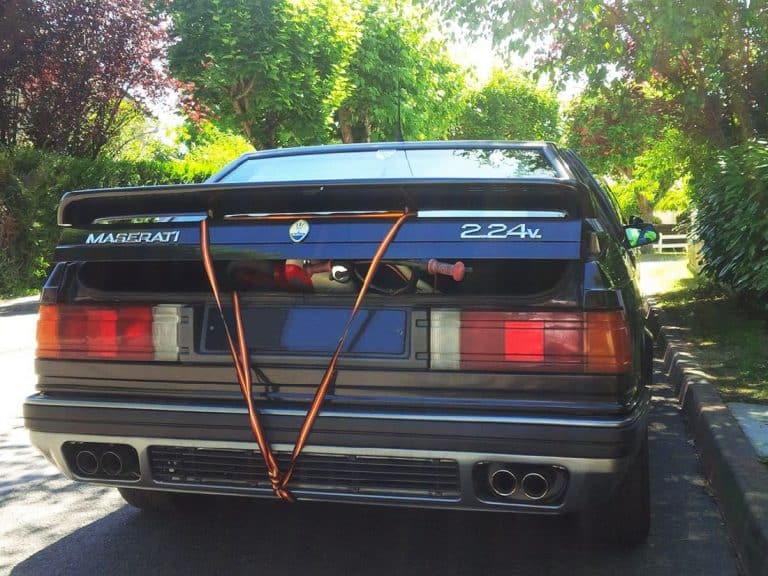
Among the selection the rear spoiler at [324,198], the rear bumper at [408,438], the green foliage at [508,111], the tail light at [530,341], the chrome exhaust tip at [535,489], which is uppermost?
the green foliage at [508,111]

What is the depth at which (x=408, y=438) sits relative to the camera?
281 centimetres

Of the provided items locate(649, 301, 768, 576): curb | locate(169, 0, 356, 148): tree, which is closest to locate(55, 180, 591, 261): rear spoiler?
locate(649, 301, 768, 576): curb

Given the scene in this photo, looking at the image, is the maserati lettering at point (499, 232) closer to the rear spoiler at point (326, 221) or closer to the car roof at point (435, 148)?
the rear spoiler at point (326, 221)

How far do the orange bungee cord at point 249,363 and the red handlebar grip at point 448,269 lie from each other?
169mm

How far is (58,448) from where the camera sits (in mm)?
3160

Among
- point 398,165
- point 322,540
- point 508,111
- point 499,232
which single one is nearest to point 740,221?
point 398,165

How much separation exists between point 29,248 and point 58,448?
14.0 metres

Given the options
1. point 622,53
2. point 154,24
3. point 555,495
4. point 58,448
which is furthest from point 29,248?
point 555,495

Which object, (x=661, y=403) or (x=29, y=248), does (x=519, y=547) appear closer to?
(x=661, y=403)

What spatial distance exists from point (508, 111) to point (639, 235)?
150ft

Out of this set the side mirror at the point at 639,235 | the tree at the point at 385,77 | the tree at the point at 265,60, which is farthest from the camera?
the tree at the point at 385,77

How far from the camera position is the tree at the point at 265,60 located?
2003cm

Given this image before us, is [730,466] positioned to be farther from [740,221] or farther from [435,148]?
[740,221]

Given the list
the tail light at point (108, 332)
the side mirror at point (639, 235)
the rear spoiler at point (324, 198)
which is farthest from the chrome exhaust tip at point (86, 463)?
the side mirror at point (639, 235)
